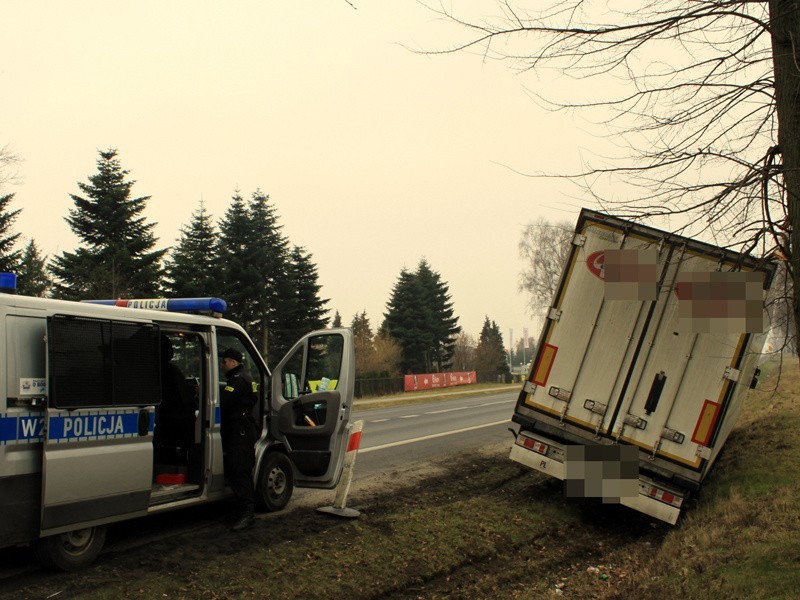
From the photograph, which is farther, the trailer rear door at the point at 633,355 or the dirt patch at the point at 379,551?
the trailer rear door at the point at 633,355

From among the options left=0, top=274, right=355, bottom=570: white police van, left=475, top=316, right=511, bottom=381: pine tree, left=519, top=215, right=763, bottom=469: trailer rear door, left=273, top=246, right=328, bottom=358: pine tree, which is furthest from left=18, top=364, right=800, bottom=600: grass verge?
left=475, top=316, right=511, bottom=381: pine tree

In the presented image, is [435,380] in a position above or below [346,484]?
below

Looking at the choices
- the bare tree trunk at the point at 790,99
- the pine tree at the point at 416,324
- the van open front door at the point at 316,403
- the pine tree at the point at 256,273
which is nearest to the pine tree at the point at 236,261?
the pine tree at the point at 256,273

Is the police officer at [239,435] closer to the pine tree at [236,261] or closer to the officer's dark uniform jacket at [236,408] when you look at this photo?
the officer's dark uniform jacket at [236,408]

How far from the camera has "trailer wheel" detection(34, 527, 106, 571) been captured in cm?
588

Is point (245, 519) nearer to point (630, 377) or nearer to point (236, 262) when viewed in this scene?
point (630, 377)

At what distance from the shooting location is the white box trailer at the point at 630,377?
816 centimetres

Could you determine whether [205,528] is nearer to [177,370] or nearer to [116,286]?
[177,370]

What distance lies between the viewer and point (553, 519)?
8.97m

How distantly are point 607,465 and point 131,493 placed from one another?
503 centimetres

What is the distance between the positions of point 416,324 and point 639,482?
207ft

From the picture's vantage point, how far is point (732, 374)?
8.18m

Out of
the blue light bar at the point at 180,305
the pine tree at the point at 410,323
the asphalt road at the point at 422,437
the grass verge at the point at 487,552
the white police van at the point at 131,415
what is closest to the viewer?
the white police van at the point at 131,415

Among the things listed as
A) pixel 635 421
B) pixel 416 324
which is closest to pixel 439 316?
pixel 416 324
